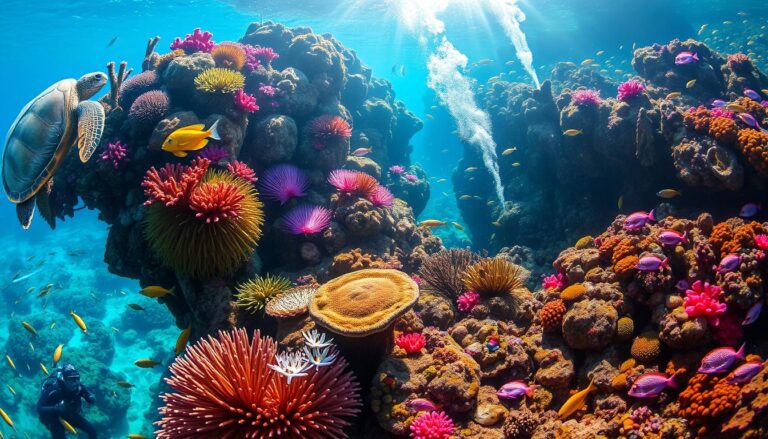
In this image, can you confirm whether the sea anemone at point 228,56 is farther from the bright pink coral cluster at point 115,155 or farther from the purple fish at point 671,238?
the purple fish at point 671,238

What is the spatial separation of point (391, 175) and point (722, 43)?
51676 millimetres

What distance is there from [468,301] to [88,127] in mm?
5886

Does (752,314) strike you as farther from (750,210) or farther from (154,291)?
(154,291)

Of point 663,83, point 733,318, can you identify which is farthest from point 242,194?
point 663,83

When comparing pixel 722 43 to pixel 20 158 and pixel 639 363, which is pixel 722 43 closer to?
pixel 639 363

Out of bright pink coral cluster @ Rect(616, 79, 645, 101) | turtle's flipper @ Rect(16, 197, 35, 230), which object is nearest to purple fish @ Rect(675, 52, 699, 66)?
bright pink coral cluster @ Rect(616, 79, 645, 101)

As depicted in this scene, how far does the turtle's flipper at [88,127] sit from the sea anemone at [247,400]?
278cm

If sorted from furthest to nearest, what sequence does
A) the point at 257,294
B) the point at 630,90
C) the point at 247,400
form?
the point at 630,90
the point at 257,294
the point at 247,400

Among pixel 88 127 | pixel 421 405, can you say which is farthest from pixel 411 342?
pixel 88 127

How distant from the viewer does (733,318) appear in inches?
169

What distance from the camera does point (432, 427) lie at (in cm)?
398

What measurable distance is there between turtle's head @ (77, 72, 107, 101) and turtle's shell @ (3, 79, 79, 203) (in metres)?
0.44

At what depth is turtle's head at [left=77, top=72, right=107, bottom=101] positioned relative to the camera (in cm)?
547

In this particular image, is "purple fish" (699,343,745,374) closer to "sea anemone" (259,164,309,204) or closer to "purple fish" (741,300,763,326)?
"purple fish" (741,300,763,326)
